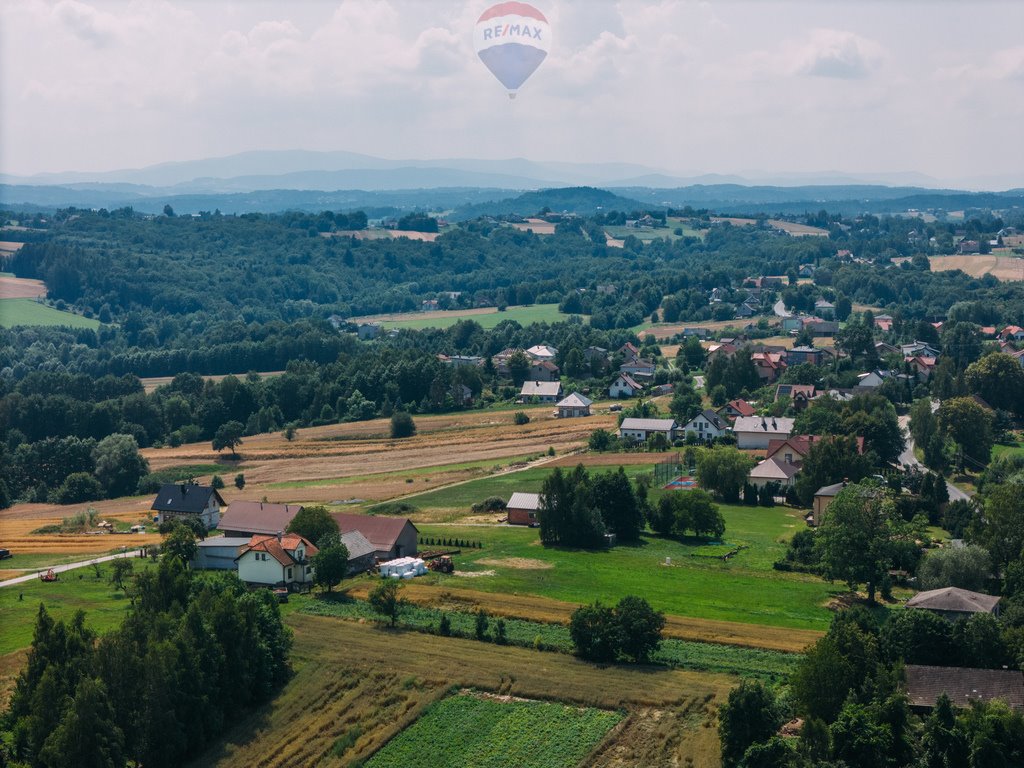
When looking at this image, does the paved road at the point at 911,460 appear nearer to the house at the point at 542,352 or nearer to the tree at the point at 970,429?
the tree at the point at 970,429

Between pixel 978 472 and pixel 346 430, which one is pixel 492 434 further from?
pixel 978 472

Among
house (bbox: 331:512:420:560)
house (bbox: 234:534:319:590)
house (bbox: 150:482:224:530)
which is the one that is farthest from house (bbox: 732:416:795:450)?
house (bbox: 234:534:319:590)

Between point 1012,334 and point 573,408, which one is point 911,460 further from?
point 1012,334

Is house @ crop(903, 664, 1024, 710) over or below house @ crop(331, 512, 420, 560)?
over

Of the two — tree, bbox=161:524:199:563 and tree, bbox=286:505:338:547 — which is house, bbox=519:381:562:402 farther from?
tree, bbox=161:524:199:563

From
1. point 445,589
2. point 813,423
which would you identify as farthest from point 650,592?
point 813,423

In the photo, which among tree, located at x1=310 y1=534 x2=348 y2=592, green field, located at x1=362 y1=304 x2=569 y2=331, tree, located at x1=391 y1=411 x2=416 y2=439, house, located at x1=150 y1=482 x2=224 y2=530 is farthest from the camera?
green field, located at x1=362 y1=304 x2=569 y2=331

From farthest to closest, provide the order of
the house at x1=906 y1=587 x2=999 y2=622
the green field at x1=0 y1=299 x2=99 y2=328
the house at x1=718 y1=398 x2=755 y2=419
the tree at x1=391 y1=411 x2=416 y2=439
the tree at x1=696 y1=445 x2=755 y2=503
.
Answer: the green field at x1=0 y1=299 x2=99 y2=328, the tree at x1=391 y1=411 x2=416 y2=439, the house at x1=718 y1=398 x2=755 y2=419, the tree at x1=696 y1=445 x2=755 y2=503, the house at x1=906 y1=587 x2=999 y2=622

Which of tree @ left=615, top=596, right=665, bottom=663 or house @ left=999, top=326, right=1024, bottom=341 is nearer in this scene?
tree @ left=615, top=596, right=665, bottom=663
